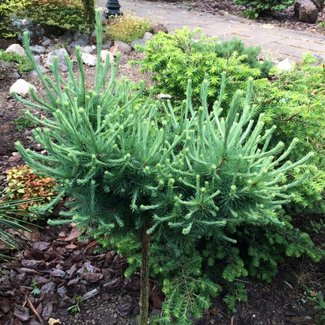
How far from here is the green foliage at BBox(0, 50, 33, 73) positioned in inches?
221

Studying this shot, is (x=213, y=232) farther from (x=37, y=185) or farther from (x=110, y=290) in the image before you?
(x=37, y=185)

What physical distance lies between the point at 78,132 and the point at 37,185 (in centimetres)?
182

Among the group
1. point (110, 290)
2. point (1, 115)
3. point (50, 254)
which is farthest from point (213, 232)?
point (1, 115)

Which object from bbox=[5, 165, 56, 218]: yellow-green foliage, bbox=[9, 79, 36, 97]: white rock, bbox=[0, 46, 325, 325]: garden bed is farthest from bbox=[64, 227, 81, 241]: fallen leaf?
bbox=[9, 79, 36, 97]: white rock

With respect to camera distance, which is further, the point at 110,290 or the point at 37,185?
the point at 37,185

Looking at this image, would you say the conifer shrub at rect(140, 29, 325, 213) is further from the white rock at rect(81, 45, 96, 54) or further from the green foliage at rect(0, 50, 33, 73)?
the white rock at rect(81, 45, 96, 54)

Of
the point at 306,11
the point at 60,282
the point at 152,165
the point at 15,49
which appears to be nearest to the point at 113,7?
the point at 15,49

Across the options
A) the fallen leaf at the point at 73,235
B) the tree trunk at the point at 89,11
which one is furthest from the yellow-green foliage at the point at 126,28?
the fallen leaf at the point at 73,235

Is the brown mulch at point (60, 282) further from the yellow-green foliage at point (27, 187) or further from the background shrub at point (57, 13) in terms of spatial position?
the background shrub at point (57, 13)

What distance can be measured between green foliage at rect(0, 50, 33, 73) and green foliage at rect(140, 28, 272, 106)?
2579mm

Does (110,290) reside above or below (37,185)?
below

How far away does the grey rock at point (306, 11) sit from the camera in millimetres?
9812

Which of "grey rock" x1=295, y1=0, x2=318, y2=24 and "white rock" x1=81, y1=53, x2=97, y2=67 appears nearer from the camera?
"white rock" x1=81, y1=53, x2=97, y2=67

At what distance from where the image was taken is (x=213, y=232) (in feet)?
6.72
